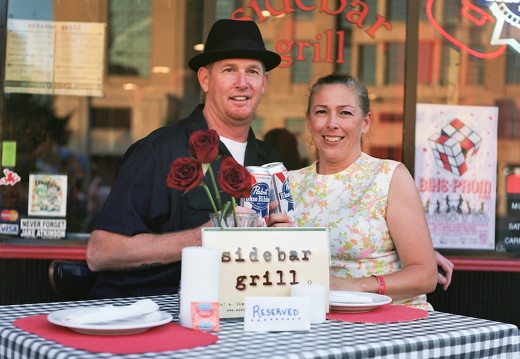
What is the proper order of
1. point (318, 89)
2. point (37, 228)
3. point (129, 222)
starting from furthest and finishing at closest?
point (37, 228) → point (318, 89) → point (129, 222)

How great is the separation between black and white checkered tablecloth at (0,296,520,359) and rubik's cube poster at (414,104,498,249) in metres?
2.84

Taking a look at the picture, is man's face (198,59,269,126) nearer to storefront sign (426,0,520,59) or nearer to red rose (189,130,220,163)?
red rose (189,130,220,163)

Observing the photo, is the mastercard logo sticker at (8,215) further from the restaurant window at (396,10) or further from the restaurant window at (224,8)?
the restaurant window at (396,10)

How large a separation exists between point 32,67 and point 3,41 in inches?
9.1

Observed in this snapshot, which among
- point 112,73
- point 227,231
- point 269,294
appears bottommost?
point 269,294

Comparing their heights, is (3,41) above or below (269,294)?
above

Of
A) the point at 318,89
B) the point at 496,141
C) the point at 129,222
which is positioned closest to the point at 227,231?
the point at 129,222

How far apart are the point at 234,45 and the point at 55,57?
2402mm

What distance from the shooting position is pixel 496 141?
208 inches

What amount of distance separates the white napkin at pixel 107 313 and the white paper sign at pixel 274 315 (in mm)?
247

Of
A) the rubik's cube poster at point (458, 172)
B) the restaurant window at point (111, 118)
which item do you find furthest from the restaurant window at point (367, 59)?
the restaurant window at point (111, 118)

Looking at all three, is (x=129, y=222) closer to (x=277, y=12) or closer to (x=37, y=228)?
(x=37, y=228)

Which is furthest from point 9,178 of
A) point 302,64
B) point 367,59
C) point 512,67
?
point 512,67

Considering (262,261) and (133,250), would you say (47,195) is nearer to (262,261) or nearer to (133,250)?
(133,250)
